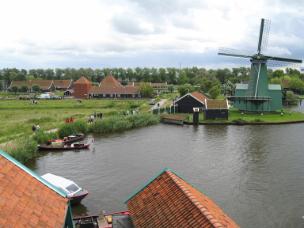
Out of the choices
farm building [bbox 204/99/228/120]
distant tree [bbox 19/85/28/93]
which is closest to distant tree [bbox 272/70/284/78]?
distant tree [bbox 19/85/28/93]

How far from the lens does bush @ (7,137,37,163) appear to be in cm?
2886

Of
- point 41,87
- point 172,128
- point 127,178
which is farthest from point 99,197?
point 41,87

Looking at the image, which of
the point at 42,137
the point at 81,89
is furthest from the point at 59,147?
the point at 81,89

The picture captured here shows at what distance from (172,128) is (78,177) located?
2354cm

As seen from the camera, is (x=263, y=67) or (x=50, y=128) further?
(x=263, y=67)

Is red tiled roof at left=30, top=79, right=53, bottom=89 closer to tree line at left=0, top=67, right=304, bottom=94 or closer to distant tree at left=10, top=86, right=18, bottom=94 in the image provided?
distant tree at left=10, top=86, right=18, bottom=94

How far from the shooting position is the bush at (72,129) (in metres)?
39.4

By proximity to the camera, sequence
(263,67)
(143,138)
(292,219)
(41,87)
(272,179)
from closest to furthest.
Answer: (292,219) < (272,179) < (143,138) < (263,67) < (41,87)

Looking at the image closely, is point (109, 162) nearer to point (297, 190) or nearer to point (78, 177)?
point (78, 177)

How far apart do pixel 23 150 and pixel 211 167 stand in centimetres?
1544

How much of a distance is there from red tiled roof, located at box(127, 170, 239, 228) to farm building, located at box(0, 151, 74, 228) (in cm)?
279

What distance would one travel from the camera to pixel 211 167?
28375mm

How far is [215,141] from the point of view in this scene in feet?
128

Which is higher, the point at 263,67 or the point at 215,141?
the point at 263,67
